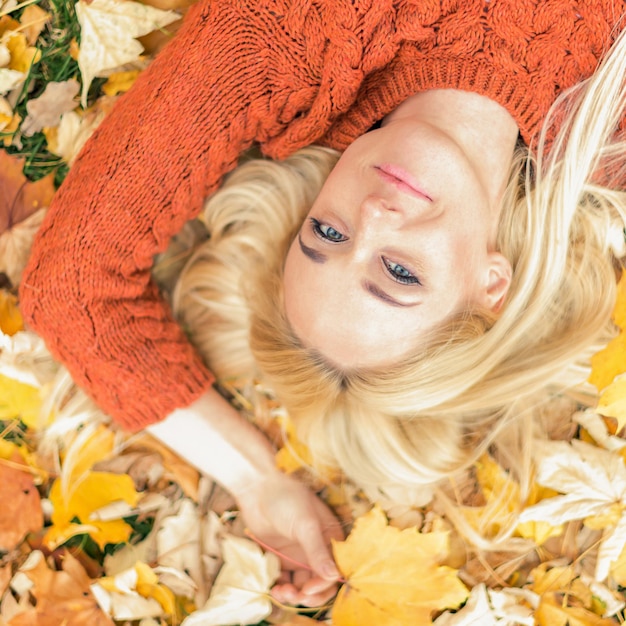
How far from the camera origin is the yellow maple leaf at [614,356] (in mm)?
1620

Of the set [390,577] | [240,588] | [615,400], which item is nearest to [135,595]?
[240,588]

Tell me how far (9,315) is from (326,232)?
91 centimetres

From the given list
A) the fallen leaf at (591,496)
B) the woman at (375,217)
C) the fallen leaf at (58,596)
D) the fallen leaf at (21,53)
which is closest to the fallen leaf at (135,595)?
the fallen leaf at (58,596)

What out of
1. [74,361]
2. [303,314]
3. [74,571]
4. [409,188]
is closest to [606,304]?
[409,188]

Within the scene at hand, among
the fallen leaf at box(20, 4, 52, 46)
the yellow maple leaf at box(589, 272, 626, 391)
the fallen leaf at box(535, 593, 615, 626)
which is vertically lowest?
the fallen leaf at box(535, 593, 615, 626)

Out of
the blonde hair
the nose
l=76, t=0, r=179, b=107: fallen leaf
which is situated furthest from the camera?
l=76, t=0, r=179, b=107: fallen leaf

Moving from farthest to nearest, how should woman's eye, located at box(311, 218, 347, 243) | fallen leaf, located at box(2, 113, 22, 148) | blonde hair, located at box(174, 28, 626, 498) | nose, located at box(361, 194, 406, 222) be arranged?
fallen leaf, located at box(2, 113, 22, 148) → blonde hair, located at box(174, 28, 626, 498) → woman's eye, located at box(311, 218, 347, 243) → nose, located at box(361, 194, 406, 222)

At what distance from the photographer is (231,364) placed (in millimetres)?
1966

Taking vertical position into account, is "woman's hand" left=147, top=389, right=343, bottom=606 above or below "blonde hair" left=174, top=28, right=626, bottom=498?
below

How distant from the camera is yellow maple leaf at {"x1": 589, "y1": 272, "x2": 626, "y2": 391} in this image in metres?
1.62

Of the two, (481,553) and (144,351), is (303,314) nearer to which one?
(144,351)

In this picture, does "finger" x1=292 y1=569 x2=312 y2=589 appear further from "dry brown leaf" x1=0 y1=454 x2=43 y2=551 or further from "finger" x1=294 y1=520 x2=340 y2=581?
"dry brown leaf" x1=0 y1=454 x2=43 y2=551

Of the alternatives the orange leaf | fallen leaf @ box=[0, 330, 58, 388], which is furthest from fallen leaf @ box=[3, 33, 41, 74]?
fallen leaf @ box=[0, 330, 58, 388]

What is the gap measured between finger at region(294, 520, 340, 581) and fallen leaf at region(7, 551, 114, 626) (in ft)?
1.72
